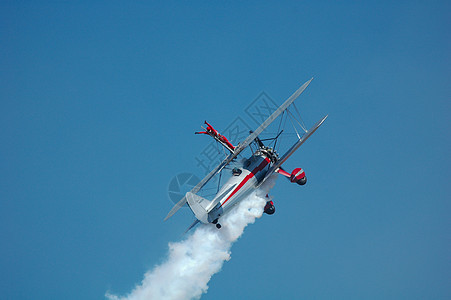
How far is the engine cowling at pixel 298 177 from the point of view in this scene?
48.3 metres

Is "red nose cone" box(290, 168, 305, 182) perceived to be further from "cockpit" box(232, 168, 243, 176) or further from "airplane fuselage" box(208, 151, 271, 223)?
"cockpit" box(232, 168, 243, 176)

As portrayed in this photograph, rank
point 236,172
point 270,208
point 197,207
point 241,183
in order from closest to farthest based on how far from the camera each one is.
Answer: point 197,207 → point 241,183 → point 236,172 → point 270,208

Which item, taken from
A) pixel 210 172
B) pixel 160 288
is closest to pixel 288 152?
pixel 210 172

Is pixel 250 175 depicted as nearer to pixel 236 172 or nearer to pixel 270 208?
pixel 236 172

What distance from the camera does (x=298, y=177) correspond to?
4838cm

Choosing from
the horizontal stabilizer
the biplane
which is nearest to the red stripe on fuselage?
the biplane

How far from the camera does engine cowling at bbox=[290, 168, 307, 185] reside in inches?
1903

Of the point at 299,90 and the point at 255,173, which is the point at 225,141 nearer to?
the point at 255,173

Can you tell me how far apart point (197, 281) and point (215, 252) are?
3055 millimetres

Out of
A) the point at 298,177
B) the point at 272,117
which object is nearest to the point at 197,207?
the point at 298,177

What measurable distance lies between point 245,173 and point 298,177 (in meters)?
4.41

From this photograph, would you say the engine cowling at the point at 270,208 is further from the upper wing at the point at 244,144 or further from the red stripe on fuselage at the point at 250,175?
the upper wing at the point at 244,144

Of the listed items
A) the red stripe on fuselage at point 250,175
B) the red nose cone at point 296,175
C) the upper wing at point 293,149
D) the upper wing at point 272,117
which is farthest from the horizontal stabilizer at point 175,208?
the red nose cone at point 296,175

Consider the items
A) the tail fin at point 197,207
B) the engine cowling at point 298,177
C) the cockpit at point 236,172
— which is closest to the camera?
the tail fin at point 197,207
